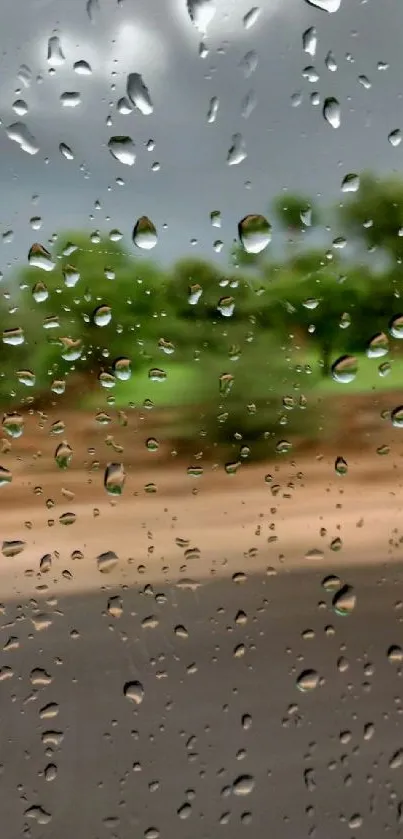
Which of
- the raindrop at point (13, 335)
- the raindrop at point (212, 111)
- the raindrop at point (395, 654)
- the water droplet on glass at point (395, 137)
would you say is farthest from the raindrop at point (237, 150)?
the raindrop at point (395, 654)

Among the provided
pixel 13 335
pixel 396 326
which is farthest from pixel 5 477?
pixel 396 326

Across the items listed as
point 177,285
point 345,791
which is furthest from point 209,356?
point 345,791

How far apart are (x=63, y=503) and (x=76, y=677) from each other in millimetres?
214

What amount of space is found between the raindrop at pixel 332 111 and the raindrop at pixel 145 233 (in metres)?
0.25

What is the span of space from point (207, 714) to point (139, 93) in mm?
761

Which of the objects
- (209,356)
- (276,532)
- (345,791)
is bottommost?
(345,791)

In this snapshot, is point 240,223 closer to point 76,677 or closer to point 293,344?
point 293,344

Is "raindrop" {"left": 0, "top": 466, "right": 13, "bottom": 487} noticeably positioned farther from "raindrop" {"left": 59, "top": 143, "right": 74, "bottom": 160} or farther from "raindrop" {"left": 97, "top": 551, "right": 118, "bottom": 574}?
"raindrop" {"left": 59, "top": 143, "right": 74, "bottom": 160}

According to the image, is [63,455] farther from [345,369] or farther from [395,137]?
[395,137]

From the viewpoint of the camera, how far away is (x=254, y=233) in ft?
2.79

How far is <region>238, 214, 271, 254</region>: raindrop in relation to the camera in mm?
847

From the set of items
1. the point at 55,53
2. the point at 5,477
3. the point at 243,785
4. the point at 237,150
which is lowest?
the point at 243,785

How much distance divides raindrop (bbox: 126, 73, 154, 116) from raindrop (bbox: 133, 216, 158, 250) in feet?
0.42

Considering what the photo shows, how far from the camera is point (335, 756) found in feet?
2.91
